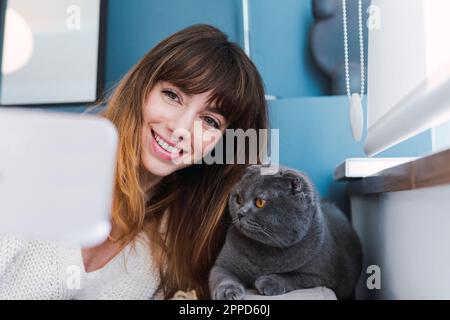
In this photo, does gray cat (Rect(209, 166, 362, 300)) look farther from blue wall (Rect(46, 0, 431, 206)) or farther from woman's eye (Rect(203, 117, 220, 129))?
blue wall (Rect(46, 0, 431, 206))

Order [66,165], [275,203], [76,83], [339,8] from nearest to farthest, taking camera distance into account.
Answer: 1. [66,165]
2. [275,203]
3. [339,8]
4. [76,83]

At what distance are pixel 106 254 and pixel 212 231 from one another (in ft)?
0.71

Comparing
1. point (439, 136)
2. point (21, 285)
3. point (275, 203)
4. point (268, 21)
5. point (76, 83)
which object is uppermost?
point (268, 21)

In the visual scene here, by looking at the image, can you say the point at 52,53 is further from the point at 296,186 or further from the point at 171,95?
the point at 296,186

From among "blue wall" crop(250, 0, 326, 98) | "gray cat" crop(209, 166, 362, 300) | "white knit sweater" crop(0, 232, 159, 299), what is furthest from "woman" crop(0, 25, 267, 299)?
"blue wall" crop(250, 0, 326, 98)

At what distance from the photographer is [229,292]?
64 centimetres

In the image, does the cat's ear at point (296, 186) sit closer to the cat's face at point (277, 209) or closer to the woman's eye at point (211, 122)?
the cat's face at point (277, 209)

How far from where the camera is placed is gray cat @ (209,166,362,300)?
694 mm

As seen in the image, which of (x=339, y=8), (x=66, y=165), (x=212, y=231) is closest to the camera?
(x=66, y=165)

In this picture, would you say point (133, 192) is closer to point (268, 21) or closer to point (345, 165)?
point (345, 165)

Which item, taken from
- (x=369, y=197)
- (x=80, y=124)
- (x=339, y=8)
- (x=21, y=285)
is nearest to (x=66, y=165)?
(x=80, y=124)

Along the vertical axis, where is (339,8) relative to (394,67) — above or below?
above

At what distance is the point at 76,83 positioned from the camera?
1.38 meters

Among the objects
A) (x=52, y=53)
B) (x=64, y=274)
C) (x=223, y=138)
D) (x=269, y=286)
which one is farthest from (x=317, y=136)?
(x=52, y=53)
